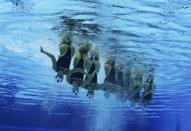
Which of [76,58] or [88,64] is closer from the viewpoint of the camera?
[76,58]

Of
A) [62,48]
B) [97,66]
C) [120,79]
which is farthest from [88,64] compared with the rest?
[120,79]

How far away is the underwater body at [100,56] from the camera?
7.43 meters

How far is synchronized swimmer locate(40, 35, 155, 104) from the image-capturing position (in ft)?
26.9

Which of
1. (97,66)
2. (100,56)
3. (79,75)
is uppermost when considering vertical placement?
(100,56)

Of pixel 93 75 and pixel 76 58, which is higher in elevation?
pixel 76 58

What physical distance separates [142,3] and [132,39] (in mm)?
1246

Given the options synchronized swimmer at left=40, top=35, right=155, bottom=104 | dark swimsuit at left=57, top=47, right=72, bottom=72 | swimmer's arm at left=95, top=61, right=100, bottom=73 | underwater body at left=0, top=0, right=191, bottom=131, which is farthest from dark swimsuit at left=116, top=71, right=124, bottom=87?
dark swimsuit at left=57, top=47, right=72, bottom=72

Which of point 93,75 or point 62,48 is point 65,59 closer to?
point 62,48

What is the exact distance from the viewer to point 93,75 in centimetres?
853

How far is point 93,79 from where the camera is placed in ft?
28.4

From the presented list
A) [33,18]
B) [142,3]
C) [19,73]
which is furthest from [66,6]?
[19,73]

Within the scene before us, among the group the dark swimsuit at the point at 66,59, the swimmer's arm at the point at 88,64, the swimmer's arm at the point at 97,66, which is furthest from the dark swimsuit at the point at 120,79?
the dark swimsuit at the point at 66,59

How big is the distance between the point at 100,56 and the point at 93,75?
418 millimetres

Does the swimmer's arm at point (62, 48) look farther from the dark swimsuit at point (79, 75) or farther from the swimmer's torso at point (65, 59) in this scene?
the dark swimsuit at point (79, 75)
